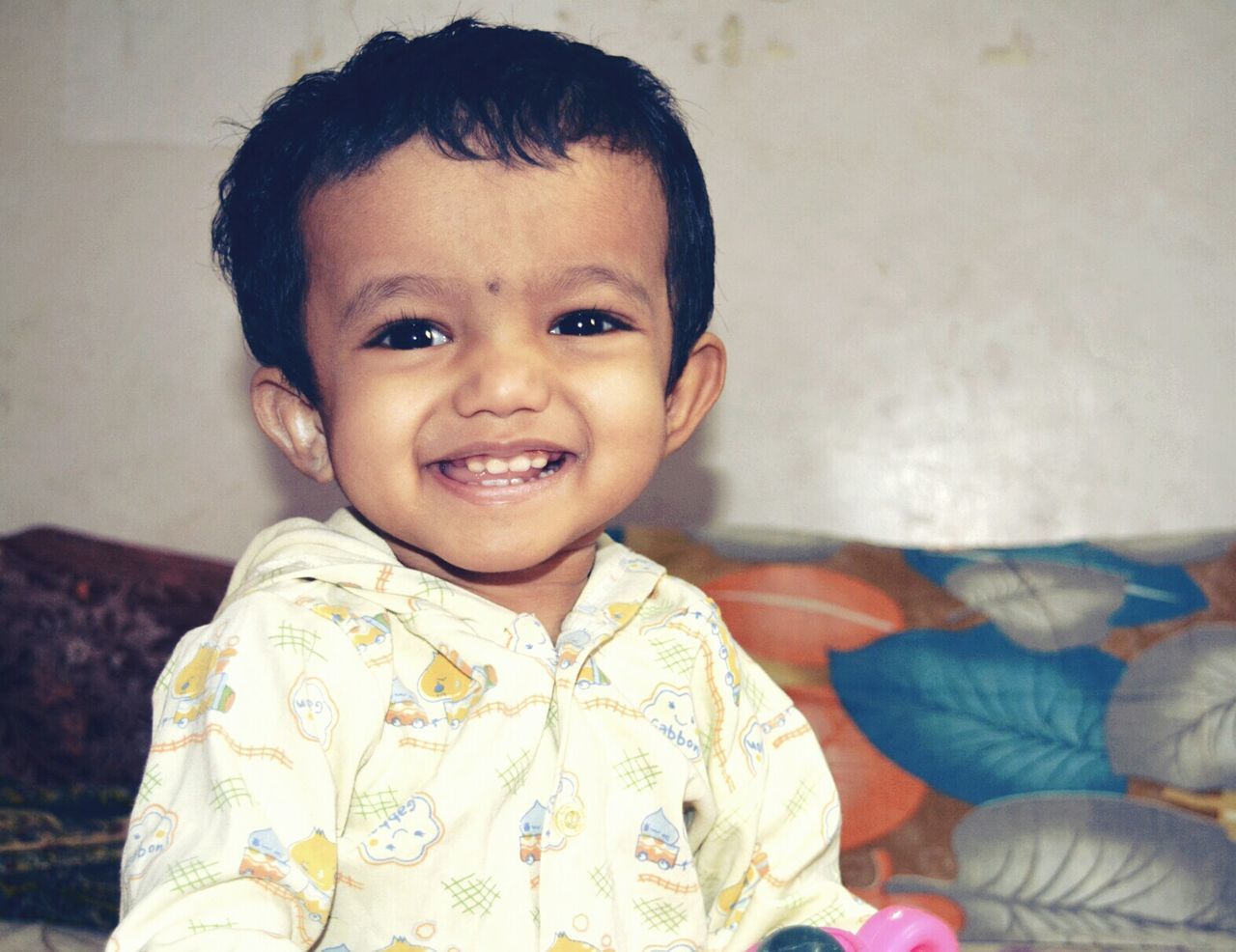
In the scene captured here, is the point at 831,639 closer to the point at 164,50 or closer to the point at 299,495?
the point at 299,495

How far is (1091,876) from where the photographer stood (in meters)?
1.32

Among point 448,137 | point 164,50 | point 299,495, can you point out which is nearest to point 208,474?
point 299,495

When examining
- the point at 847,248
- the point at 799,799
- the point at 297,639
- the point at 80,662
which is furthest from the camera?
the point at 847,248

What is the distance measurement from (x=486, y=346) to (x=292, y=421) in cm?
22

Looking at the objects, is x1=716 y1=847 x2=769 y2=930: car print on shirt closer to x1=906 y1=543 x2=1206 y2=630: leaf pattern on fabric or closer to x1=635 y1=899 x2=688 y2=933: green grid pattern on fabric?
x1=635 y1=899 x2=688 y2=933: green grid pattern on fabric

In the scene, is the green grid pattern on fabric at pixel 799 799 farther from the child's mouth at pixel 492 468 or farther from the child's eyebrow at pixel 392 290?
the child's eyebrow at pixel 392 290

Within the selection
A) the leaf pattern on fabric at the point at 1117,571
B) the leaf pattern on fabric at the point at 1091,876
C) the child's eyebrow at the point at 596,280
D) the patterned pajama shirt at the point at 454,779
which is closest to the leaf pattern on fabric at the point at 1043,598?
the leaf pattern on fabric at the point at 1117,571

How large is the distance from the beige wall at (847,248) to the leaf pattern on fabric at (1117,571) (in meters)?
0.29

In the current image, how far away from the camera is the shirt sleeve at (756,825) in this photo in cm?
105

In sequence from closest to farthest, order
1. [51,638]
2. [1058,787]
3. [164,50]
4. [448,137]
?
1. [448,137]
2. [1058,787]
3. [51,638]
4. [164,50]

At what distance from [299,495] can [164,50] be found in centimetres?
65

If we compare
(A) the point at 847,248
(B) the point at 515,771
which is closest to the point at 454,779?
(B) the point at 515,771

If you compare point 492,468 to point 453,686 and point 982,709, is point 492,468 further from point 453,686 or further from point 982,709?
point 982,709

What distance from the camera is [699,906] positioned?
100cm
